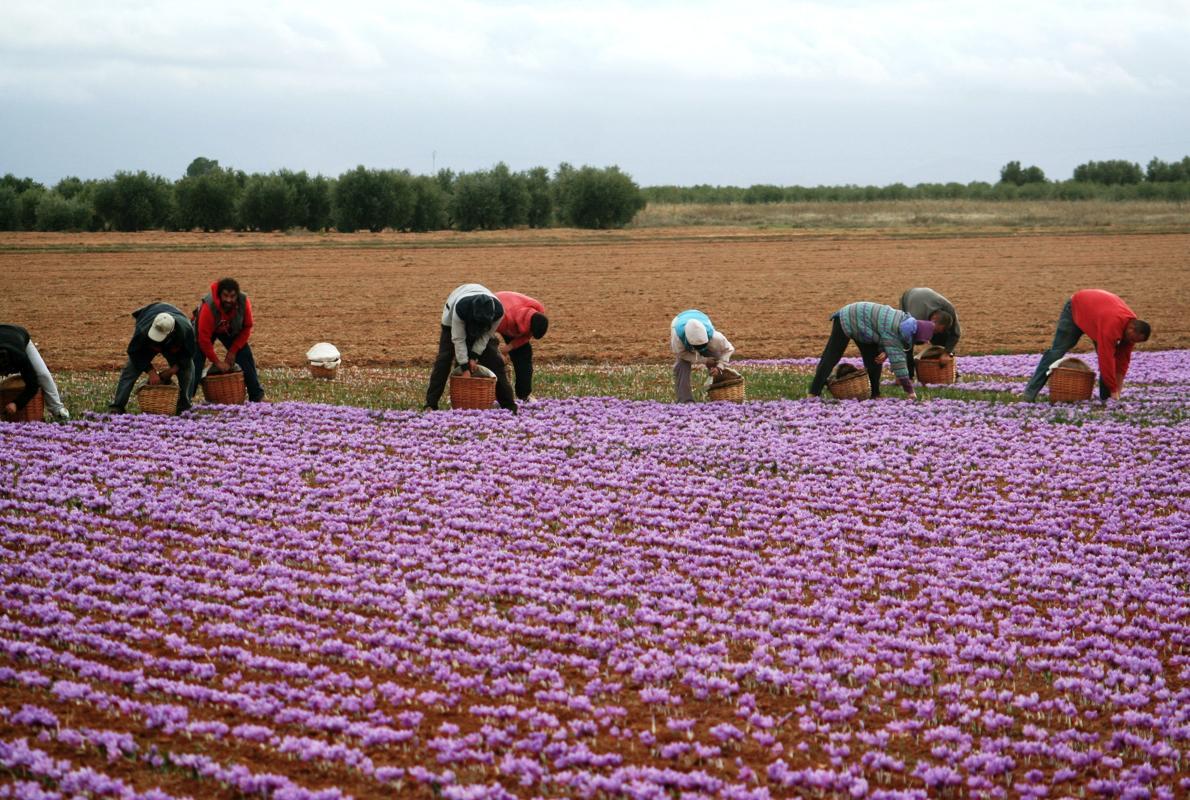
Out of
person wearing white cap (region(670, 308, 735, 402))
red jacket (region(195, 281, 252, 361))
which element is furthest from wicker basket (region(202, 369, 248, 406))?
person wearing white cap (region(670, 308, 735, 402))

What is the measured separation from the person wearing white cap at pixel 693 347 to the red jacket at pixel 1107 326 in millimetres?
4882

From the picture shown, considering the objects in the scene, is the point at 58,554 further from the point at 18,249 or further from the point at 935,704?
the point at 18,249

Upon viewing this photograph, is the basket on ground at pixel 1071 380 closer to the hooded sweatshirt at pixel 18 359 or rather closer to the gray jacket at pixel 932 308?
the gray jacket at pixel 932 308

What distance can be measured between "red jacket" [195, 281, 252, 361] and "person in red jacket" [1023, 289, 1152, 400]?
36.8 feet

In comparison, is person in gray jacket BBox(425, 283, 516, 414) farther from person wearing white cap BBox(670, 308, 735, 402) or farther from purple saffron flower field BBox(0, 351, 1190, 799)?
person wearing white cap BBox(670, 308, 735, 402)

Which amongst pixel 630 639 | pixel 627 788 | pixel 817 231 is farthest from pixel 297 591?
pixel 817 231

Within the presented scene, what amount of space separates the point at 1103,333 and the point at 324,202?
77438mm

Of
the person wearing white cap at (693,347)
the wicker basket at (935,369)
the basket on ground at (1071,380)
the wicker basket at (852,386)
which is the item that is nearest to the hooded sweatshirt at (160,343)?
the person wearing white cap at (693,347)

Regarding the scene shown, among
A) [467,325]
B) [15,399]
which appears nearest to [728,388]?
[467,325]

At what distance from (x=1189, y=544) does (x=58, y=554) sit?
990 cm

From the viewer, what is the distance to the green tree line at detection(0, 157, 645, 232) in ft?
271

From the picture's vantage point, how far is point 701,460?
13.1 m

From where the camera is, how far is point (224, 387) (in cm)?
1549

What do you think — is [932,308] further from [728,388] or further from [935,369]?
[728,388]
